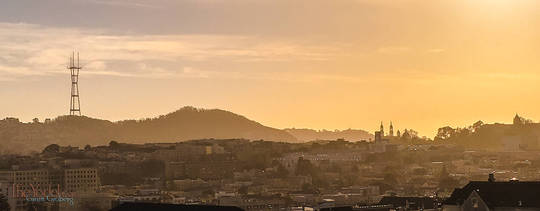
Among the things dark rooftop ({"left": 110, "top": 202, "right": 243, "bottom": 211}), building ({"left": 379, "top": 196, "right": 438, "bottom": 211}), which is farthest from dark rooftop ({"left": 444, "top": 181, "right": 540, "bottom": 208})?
building ({"left": 379, "top": 196, "right": 438, "bottom": 211})

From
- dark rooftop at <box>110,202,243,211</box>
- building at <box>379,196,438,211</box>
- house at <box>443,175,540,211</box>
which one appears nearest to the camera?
house at <box>443,175,540,211</box>

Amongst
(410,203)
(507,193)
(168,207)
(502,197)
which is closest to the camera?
(502,197)

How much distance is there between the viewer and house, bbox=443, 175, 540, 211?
67.8 m

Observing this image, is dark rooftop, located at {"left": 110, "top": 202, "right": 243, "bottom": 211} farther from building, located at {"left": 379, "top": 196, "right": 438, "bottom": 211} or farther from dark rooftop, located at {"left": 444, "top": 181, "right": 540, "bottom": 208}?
building, located at {"left": 379, "top": 196, "right": 438, "bottom": 211}

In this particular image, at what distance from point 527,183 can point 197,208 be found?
16035mm

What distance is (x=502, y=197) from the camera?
6825 cm

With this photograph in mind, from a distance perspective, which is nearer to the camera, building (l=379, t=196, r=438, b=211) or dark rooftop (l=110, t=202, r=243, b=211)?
dark rooftop (l=110, t=202, r=243, b=211)

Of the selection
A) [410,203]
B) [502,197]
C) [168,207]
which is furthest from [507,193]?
[410,203]

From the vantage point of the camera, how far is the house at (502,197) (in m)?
67.8

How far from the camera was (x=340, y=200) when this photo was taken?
5945 inches

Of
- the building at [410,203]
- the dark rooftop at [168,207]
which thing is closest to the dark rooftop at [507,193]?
the dark rooftop at [168,207]

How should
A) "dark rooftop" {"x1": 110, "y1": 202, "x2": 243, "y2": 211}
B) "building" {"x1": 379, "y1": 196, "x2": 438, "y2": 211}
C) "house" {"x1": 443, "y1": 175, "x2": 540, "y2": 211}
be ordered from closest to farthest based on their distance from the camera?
1. "house" {"x1": 443, "y1": 175, "x2": 540, "y2": 211}
2. "dark rooftop" {"x1": 110, "y1": 202, "x2": 243, "y2": 211}
3. "building" {"x1": 379, "y1": 196, "x2": 438, "y2": 211}

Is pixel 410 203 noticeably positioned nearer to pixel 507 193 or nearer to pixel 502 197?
pixel 507 193

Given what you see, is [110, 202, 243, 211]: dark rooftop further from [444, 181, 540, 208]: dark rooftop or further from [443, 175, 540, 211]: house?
[444, 181, 540, 208]: dark rooftop
